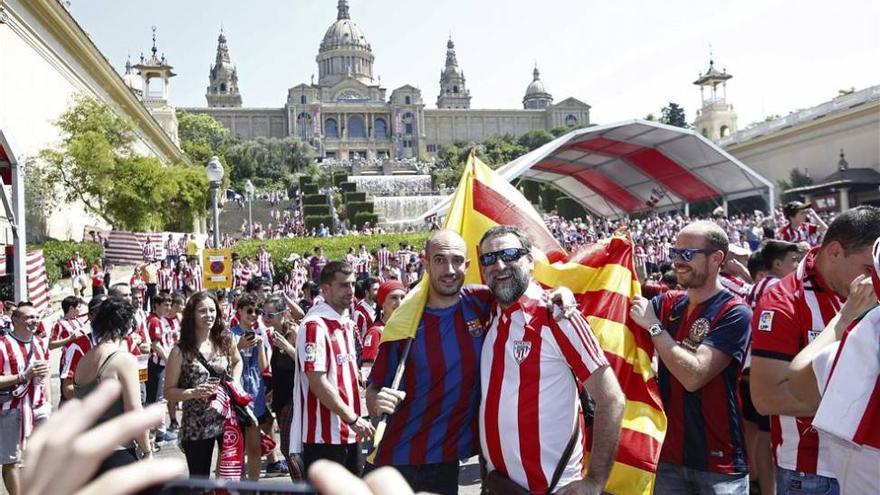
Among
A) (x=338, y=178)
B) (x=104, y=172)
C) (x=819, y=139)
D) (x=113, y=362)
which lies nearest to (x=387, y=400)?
(x=113, y=362)

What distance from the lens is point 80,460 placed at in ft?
2.89

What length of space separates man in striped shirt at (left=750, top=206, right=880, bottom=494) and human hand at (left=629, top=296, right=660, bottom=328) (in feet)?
1.87

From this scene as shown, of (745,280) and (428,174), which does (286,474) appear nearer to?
(745,280)

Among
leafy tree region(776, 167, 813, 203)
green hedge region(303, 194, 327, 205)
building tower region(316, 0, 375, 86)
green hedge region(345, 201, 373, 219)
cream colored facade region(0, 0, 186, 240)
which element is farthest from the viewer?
building tower region(316, 0, 375, 86)

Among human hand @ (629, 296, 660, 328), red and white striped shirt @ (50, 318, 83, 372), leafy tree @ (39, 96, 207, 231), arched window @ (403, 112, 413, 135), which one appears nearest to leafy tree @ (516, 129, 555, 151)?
arched window @ (403, 112, 413, 135)

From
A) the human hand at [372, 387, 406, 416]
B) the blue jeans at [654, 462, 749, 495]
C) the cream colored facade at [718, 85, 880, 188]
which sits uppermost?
the cream colored facade at [718, 85, 880, 188]

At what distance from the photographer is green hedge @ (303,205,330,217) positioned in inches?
2194

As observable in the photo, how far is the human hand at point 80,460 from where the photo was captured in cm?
88

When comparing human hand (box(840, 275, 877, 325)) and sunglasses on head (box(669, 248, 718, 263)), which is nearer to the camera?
human hand (box(840, 275, 877, 325))

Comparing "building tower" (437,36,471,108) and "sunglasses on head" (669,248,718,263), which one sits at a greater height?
"building tower" (437,36,471,108)

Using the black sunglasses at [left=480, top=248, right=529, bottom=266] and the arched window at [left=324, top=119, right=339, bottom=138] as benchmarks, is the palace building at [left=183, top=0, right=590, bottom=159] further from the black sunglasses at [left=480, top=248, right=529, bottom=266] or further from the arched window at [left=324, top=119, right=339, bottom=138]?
the black sunglasses at [left=480, top=248, right=529, bottom=266]

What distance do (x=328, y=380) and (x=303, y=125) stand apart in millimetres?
115321

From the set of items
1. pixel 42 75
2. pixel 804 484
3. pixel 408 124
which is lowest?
pixel 804 484

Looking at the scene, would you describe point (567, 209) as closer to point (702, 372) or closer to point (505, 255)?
point (702, 372)
